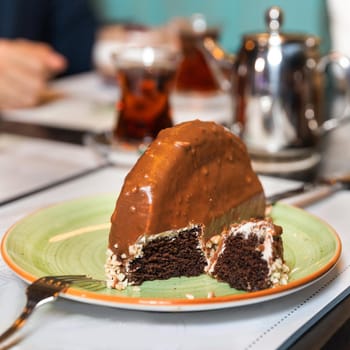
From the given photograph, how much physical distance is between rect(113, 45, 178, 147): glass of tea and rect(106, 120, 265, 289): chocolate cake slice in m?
0.51

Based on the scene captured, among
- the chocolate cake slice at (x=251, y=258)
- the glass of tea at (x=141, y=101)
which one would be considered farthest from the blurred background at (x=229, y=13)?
the chocolate cake slice at (x=251, y=258)

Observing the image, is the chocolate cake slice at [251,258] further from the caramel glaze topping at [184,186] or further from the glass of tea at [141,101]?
the glass of tea at [141,101]

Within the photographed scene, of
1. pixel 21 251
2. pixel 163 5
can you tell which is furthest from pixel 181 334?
pixel 163 5

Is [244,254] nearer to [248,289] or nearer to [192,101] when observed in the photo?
[248,289]

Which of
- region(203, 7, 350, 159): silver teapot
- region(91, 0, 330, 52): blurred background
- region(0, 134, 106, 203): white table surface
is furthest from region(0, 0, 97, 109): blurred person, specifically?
region(203, 7, 350, 159): silver teapot

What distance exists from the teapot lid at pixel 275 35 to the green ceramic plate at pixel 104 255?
18.1 inches

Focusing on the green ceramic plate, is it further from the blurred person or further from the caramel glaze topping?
the blurred person

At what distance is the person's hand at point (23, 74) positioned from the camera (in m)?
1.75

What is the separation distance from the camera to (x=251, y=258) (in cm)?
74

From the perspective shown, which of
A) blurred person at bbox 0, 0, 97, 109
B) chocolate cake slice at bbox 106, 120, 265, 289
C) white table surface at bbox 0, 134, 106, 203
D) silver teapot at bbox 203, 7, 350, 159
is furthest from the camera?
blurred person at bbox 0, 0, 97, 109

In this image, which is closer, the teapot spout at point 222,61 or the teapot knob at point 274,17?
the teapot knob at point 274,17

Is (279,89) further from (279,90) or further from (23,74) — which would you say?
(23,74)

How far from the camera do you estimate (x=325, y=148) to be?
1.42 m

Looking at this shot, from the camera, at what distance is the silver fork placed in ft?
2.15
